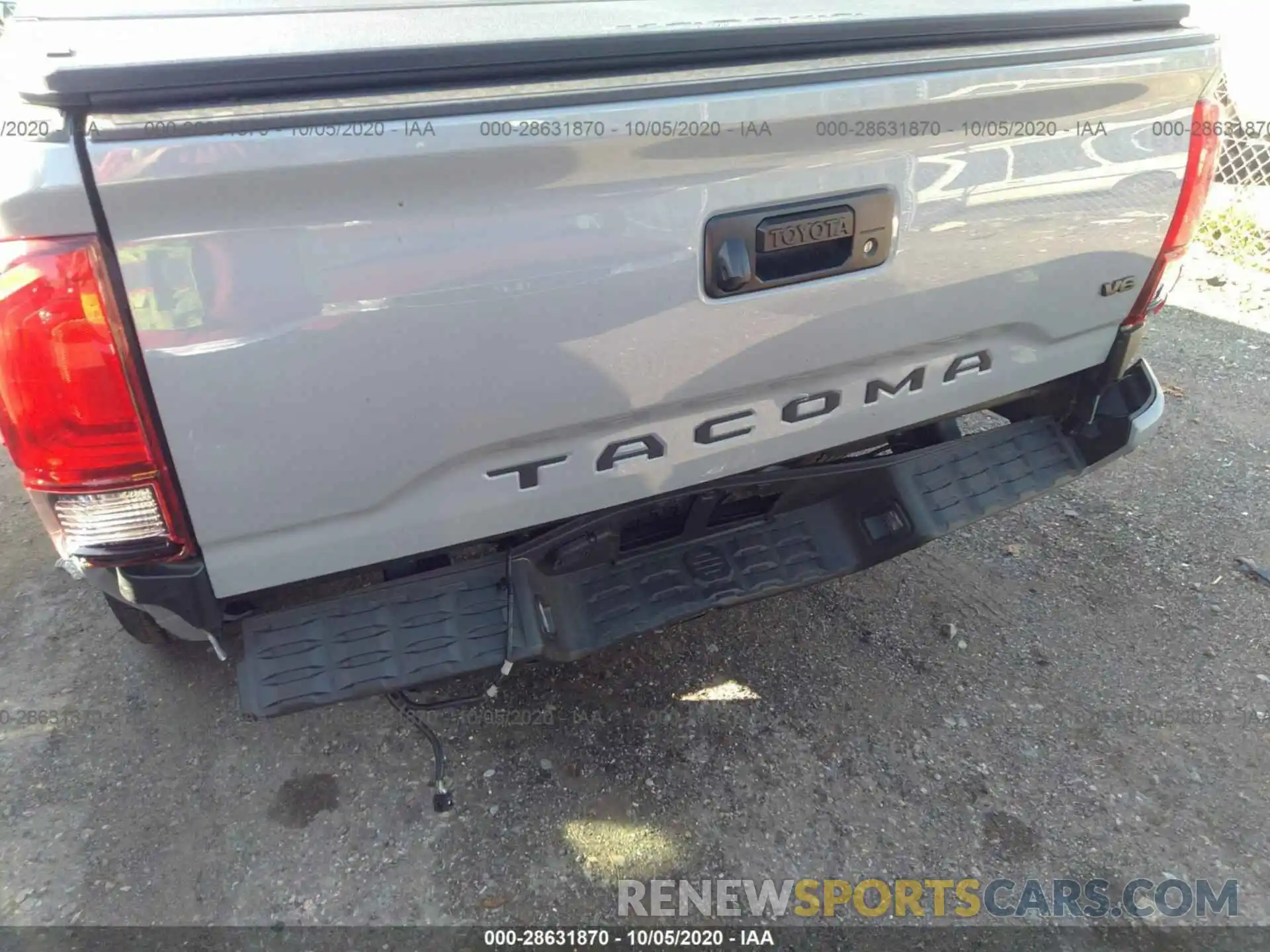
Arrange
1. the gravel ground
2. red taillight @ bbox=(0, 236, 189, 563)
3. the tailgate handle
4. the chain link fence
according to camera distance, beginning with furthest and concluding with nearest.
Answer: the chain link fence, the gravel ground, the tailgate handle, red taillight @ bbox=(0, 236, 189, 563)

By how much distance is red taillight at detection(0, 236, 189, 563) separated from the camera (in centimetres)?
131

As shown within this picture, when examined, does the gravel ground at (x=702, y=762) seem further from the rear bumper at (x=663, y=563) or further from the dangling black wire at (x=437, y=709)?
the rear bumper at (x=663, y=563)

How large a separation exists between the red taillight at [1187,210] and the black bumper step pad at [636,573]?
1.27 feet

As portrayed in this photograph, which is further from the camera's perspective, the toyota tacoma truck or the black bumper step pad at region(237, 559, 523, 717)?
the black bumper step pad at region(237, 559, 523, 717)

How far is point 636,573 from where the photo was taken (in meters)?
2.01

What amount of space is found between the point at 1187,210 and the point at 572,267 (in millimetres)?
1534

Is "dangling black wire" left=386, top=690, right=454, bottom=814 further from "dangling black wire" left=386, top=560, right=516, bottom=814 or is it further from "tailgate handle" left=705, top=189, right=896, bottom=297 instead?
"tailgate handle" left=705, top=189, right=896, bottom=297

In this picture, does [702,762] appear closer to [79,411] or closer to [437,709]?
[437,709]

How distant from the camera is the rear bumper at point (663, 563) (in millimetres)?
1719

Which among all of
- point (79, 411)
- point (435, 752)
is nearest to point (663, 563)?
point (435, 752)

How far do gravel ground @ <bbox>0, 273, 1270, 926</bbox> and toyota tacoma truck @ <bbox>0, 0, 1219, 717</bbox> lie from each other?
63 cm

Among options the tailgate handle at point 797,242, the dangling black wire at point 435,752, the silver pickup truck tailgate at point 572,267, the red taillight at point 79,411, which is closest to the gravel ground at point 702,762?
the dangling black wire at point 435,752

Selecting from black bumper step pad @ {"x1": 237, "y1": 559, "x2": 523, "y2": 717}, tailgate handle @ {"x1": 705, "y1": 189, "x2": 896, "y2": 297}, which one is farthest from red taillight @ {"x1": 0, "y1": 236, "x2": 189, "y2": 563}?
tailgate handle @ {"x1": 705, "y1": 189, "x2": 896, "y2": 297}

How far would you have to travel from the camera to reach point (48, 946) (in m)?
1.97
